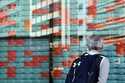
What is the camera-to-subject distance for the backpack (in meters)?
5.95

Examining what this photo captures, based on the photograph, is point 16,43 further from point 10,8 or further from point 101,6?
point 101,6

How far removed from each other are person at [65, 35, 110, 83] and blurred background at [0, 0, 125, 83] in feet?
9.16

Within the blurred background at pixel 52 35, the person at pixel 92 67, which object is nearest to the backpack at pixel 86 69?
the person at pixel 92 67

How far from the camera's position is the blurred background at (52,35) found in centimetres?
890

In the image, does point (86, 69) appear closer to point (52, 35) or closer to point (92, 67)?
point (92, 67)

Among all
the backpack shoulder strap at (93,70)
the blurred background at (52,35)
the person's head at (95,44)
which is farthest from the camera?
the blurred background at (52,35)

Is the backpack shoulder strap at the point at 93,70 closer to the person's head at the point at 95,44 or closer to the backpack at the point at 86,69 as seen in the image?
the backpack at the point at 86,69

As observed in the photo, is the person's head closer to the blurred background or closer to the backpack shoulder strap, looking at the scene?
the backpack shoulder strap

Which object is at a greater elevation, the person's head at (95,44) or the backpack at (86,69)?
the person's head at (95,44)

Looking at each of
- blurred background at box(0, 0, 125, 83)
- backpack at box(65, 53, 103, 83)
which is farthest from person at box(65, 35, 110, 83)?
blurred background at box(0, 0, 125, 83)

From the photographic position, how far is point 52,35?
902 centimetres

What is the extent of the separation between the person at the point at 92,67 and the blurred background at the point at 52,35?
279 cm

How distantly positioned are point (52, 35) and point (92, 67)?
3124mm

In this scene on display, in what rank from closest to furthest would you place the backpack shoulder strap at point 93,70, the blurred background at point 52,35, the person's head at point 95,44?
the backpack shoulder strap at point 93,70, the person's head at point 95,44, the blurred background at point 52,35
